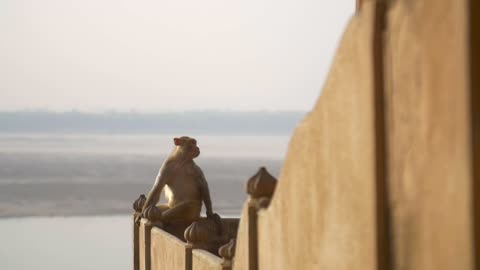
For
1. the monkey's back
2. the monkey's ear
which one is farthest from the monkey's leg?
the monkey's ear

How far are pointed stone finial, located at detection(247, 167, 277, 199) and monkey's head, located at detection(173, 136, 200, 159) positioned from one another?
28.1 ft

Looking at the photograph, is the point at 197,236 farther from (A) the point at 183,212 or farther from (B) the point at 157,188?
(B) the point at 157,188

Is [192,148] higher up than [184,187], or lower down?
higher up

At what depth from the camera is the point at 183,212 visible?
16250 millimetres

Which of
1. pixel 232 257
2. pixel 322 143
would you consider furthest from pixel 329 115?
pixel 232 257

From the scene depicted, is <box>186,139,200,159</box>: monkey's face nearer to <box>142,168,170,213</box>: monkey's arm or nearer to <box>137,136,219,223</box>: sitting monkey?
<box>137,136,219,223</box>: sitting monkey

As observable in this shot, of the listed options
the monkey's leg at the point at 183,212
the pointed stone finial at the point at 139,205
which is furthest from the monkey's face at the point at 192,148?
the pointed stone finial at the point at 139,205

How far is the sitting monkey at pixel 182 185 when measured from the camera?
53.6ft

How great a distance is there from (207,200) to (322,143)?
10.3m

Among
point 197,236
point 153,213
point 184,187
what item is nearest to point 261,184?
point 197,236

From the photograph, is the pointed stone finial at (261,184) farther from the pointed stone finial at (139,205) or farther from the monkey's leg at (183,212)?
the pointed stone finial at (139,205)

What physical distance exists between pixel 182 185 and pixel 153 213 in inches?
38.1

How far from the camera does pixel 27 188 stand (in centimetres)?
8481

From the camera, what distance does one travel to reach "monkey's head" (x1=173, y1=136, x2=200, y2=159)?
16.7m
